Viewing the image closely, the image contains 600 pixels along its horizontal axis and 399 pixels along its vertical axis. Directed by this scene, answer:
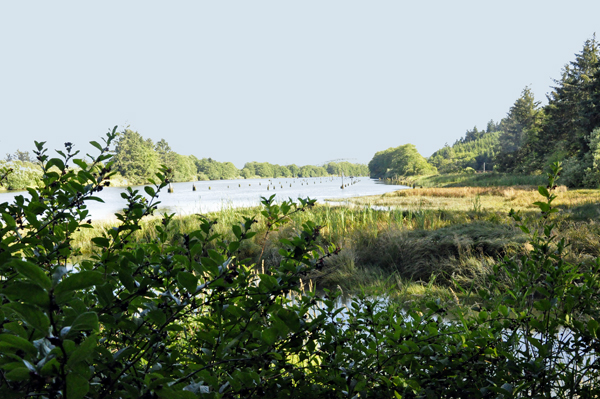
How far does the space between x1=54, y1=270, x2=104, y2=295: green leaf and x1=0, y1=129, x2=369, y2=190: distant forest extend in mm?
36197

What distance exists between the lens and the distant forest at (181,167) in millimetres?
65069

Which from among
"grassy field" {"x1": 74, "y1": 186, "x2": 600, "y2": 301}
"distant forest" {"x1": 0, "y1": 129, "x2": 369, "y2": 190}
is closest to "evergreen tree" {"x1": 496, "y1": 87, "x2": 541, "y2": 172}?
"distant forest" {"x1": 0, "y1": 129, "x2": 369, "y2": 190}

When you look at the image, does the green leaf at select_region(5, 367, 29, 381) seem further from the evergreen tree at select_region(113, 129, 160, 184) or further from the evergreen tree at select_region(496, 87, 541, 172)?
the evergreen tree at select_region(113, 129, 160, 184)

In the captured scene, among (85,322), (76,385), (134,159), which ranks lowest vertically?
(76,385)

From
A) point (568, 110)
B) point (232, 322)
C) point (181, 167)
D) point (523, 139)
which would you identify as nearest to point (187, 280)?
point (232, 322)

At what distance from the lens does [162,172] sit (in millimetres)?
1540

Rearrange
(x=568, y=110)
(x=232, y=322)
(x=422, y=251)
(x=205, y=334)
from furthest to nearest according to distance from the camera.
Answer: (x=568, y=110) < (x=422, y=251) < (x=232, y=322) < (x=205, y=334)

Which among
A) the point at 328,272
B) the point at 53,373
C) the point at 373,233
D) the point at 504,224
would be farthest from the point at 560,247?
the point at 504,224

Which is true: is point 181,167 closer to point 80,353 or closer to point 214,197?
point 214,197

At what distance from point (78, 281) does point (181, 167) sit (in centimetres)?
8569

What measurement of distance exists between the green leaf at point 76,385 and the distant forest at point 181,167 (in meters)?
36.2

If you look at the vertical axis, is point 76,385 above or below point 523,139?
below

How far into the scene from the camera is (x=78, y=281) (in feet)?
1.43

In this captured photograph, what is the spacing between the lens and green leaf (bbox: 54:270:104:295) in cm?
43
